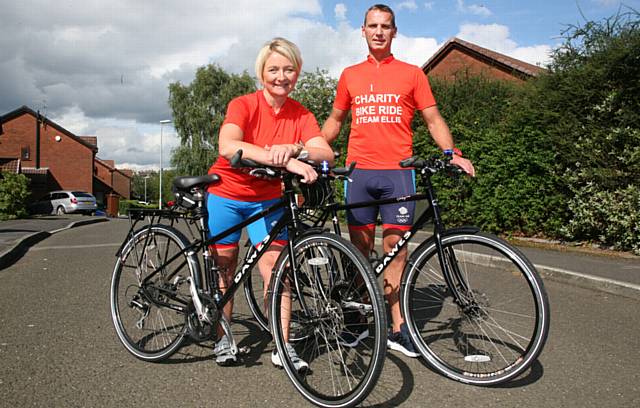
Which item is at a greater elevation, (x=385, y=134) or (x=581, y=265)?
(x=385, y=134)

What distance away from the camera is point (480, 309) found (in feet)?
11.0

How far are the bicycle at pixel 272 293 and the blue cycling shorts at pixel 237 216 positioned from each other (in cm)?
6

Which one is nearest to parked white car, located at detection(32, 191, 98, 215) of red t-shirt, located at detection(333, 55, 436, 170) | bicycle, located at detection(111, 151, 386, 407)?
bicycle, located at detection(111, 151, 386, 407)

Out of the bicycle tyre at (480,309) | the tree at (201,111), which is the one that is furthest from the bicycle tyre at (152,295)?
the tree at (201,111)

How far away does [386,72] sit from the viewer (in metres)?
4.08

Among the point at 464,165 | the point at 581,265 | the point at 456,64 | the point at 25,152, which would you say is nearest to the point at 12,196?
the point at 456,64

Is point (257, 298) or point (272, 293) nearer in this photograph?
point (272, 293)

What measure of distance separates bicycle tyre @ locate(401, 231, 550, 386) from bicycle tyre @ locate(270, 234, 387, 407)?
1.98 feet

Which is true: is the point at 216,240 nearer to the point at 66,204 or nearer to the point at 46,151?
the point at 66,204

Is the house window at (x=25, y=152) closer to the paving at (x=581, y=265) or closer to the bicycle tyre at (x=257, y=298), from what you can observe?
the paving at (x=581, y=265)

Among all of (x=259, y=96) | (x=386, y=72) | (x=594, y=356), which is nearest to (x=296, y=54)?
(x=259, y=96)

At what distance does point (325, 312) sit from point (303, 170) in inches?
30.3

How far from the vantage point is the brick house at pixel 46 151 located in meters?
52.0

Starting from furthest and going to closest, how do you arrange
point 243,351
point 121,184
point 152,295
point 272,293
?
point 121,184, point 152,295, point 243,351, point 272,293
